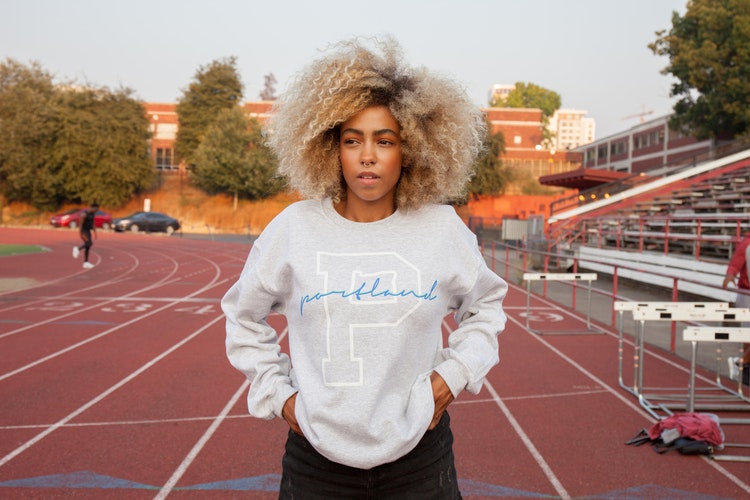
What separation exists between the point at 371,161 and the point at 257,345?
60 cm

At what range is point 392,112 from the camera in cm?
192

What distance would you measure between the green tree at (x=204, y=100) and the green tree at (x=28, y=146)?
9.16 m

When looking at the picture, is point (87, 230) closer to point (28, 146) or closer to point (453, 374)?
point (453, 374)

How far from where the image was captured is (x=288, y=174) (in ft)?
6.98

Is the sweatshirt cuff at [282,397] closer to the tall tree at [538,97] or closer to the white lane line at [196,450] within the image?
the white lane line at [196,450]

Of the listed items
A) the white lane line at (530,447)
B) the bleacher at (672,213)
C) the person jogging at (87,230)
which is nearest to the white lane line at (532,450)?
the white lane line at (530,447)

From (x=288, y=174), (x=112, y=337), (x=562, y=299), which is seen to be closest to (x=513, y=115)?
(x=562, y=299)

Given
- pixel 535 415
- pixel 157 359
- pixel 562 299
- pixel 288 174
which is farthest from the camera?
pixel 562 299

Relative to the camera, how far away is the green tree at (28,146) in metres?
44.4

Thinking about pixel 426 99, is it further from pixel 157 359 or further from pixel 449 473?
pixel 157 359

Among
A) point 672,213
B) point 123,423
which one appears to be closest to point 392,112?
point 123,423

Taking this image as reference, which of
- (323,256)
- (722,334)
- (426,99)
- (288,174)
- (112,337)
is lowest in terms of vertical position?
(112,337)

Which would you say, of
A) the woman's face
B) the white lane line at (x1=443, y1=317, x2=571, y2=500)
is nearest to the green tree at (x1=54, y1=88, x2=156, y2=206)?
the white lane line at (x1=443, y1=317, x2=571, y2=500)

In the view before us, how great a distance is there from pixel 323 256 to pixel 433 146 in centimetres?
50
